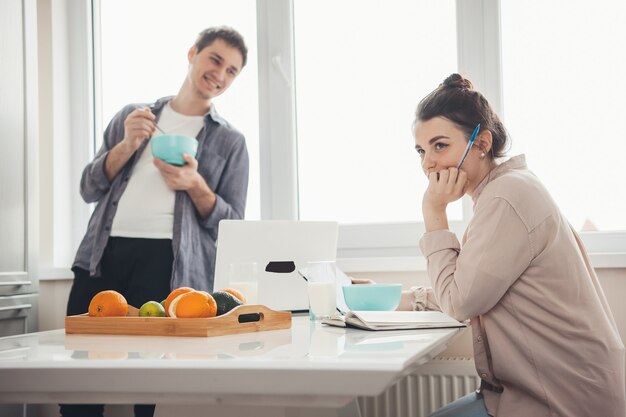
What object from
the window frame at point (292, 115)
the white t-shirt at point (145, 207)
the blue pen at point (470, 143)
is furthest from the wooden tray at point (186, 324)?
the window frame at point (292, 115)

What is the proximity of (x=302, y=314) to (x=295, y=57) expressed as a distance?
4.17 feet

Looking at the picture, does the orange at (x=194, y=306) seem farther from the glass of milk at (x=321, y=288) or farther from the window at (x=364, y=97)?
the window at (x=364, y=97)

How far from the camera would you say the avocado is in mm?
1305

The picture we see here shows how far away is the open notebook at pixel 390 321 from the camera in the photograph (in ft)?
4.28

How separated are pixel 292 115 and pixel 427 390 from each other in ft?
3.74

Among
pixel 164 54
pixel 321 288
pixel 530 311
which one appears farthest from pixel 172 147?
pixel 530 311

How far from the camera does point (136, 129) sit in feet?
7.40

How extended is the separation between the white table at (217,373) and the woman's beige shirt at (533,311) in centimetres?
27

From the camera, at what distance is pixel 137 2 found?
2.96 meters

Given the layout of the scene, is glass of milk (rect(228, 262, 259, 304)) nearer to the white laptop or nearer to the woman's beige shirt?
the white laptop

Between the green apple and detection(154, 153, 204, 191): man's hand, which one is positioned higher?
detection(154, 153, 204, 191): man's hand

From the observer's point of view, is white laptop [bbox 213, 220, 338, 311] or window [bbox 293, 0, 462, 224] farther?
window [bbox 293, 0, 462, 224]

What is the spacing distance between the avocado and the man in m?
0.91

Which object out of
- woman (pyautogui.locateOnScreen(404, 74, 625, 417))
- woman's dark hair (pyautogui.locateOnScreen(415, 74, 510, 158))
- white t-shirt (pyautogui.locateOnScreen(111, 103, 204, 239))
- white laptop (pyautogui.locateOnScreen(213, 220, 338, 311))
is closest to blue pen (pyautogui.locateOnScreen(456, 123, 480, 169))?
woman's dark hair (pyautogui.locateOnScreen(415, 74, 510, 158))
